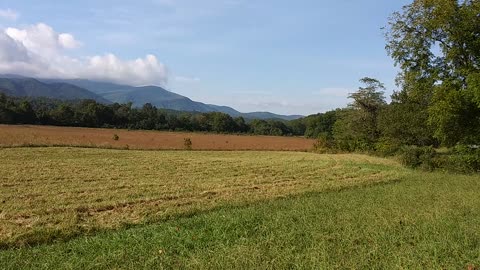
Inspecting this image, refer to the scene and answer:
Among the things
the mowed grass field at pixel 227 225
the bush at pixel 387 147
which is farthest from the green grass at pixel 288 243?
the bush at pixel 387 147

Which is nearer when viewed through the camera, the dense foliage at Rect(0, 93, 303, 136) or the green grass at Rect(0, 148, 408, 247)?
the green grass at Rect(0, 148, 408, 247)

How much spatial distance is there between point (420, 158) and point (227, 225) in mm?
22035

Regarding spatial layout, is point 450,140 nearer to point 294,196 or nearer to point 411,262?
point 294,196

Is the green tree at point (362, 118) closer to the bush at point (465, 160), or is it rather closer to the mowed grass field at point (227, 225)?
the bush at point (465, 160)

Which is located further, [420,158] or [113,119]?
[113,119]

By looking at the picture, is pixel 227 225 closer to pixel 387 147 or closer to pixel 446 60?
pixel 446 60

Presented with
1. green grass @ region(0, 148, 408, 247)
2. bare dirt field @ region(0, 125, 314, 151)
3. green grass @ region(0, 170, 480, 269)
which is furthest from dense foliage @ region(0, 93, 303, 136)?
green grass @ region(0, 170, 480, 269)

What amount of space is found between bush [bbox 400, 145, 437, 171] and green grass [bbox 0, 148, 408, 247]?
14.7 feet

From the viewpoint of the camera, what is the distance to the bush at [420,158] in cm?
2603

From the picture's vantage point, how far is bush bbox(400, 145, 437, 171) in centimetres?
2603

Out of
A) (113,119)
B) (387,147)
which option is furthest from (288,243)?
(113,119)

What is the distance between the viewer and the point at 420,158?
88.2ft

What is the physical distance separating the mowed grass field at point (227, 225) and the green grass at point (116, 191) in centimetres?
4

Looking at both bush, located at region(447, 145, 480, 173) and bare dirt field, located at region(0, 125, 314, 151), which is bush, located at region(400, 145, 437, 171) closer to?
bush, located at region(447, 145, 480, 173)
